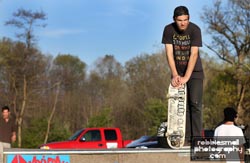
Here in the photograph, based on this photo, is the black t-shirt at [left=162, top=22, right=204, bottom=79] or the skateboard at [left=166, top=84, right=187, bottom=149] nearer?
the skateboard at [left=166, top=84, right=187, bottom=149]

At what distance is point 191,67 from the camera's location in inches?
295

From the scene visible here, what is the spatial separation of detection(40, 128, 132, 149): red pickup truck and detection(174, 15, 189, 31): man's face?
15.8 meters

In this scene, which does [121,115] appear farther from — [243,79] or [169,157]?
[169,157]

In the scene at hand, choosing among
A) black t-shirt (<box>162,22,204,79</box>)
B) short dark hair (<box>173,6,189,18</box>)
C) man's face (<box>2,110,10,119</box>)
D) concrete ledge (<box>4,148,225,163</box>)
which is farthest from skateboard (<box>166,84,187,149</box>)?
man's face (<box>2,110,10,119</box>)


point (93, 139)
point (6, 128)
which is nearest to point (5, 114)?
point (6, 128)

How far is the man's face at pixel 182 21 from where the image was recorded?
7.54 m

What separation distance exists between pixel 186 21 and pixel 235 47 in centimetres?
4286

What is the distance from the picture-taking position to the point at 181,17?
7.54 metres

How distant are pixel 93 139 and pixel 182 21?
17.2 metres

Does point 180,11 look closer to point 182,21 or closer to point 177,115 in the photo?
point 182,21

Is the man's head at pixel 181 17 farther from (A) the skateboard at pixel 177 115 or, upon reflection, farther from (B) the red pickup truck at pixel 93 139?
(B) the red pickup truck at pixel 93 139

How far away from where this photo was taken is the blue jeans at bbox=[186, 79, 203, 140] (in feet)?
25.0

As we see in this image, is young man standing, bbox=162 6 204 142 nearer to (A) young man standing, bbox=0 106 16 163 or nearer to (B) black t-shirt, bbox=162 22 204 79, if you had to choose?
(B) black t-shirt, bbox=162 22 204 79

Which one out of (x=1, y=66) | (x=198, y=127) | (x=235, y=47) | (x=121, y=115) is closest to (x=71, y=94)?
(x=121, y=115)
